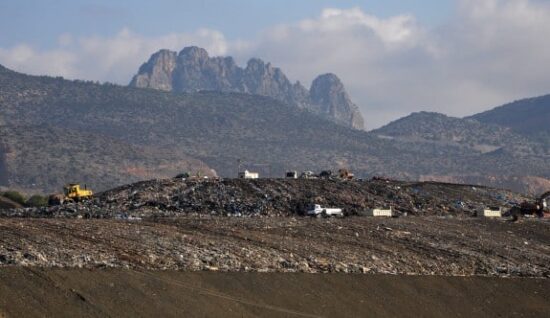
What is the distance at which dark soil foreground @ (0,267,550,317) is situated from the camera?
34562 millimetres

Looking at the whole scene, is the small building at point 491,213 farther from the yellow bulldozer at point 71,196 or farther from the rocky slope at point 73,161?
the rocky slope at point 73,161

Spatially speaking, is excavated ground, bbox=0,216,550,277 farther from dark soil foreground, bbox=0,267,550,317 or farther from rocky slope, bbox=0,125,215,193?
rocky slope, bbox=0,125,215,193

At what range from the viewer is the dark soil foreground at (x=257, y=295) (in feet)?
113

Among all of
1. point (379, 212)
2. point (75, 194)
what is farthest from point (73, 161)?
point (379, 212)

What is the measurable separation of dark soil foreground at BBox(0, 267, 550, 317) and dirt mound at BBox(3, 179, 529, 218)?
20291mm

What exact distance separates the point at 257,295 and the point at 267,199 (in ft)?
98.1

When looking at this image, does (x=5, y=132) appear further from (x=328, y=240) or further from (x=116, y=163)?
(x=328, y=240)

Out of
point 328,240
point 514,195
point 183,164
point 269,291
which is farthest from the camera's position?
point 183,164

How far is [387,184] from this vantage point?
77.0m

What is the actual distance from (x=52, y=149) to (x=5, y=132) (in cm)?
1057

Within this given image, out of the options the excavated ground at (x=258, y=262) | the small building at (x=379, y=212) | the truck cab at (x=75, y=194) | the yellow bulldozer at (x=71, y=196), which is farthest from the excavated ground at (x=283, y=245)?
the truck cab at (x=75, y=194)

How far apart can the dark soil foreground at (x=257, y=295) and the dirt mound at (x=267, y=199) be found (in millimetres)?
20291

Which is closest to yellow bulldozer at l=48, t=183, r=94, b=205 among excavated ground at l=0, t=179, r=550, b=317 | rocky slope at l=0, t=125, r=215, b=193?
excavated ground at l=0, t=179, r=550, b=317

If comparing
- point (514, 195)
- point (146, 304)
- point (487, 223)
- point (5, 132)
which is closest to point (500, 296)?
point (146, 304)
